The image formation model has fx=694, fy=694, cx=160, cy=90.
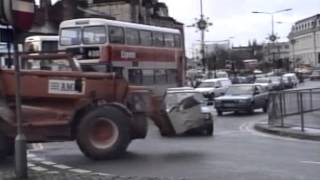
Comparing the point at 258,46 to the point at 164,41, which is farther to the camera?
the point at 258,46

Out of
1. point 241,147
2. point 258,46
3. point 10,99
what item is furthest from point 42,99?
point 258,46

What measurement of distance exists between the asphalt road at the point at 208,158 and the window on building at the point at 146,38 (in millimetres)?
12325

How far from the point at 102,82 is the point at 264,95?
24368 mm

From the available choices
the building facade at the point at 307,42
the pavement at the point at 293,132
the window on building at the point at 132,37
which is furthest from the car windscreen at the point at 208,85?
the building facade at the point at 307,42

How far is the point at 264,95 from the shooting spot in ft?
131

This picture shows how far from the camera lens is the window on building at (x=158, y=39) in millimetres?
35969

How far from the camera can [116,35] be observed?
104 feet

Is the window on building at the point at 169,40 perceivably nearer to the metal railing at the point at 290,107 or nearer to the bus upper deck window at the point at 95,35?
the bus upper deck window at the point at 95,35

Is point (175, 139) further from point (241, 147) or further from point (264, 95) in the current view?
point (264, 95)

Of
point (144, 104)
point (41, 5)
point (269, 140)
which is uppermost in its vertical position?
point (41, 5)

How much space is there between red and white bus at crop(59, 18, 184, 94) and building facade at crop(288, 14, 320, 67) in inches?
4450

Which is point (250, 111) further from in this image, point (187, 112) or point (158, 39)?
point (187, 112)

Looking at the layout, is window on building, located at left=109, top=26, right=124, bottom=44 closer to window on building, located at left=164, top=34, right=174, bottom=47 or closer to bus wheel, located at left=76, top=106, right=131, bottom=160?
window on building, located at left=164, top=34, right=174, bottom=47

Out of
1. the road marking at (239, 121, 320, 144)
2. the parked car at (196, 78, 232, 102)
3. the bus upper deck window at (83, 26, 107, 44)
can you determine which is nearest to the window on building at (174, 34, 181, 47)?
the bus upper deck window at (83, 26, 107, 44)
